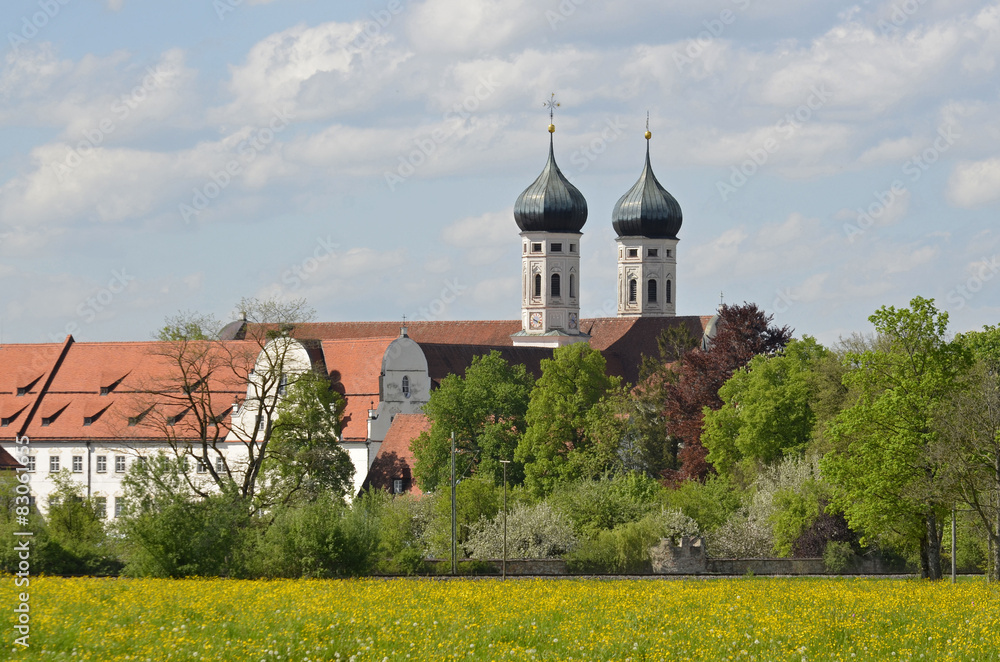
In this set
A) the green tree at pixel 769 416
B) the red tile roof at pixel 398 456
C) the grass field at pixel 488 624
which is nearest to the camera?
the grass field at pixel 488 624

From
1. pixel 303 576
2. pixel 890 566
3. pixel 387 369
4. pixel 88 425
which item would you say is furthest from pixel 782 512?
pixel 88 425

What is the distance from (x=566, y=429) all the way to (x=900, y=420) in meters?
29.0

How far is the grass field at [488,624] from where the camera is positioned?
57.7ft

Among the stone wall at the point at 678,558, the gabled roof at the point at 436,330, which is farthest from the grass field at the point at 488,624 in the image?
the gabled roof at the point at 436,330

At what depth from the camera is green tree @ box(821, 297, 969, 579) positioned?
37.4 meters

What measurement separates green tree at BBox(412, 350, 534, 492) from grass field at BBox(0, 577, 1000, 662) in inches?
1542

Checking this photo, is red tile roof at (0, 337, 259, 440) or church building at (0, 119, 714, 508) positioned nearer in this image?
church building at (0, 119, 714, 508)

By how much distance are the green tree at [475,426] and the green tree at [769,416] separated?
963cm

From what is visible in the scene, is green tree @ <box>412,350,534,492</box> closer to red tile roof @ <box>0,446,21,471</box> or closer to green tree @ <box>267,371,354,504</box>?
green tree @ <box>267,371,354,504</box>

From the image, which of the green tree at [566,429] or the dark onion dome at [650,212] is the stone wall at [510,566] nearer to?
the green tree at [566,429]

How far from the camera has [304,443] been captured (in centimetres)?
5194

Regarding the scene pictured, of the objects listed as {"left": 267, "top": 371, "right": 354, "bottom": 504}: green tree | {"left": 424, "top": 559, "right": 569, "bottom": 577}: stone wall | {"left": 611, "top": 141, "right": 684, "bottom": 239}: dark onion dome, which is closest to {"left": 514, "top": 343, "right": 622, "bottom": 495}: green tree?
{"left": 267, "top": 371, "right": 354, "bottom": 504}: green tree

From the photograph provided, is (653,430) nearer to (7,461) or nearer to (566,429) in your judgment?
(566,429)

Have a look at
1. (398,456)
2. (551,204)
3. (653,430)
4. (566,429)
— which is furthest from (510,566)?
(551,204)
